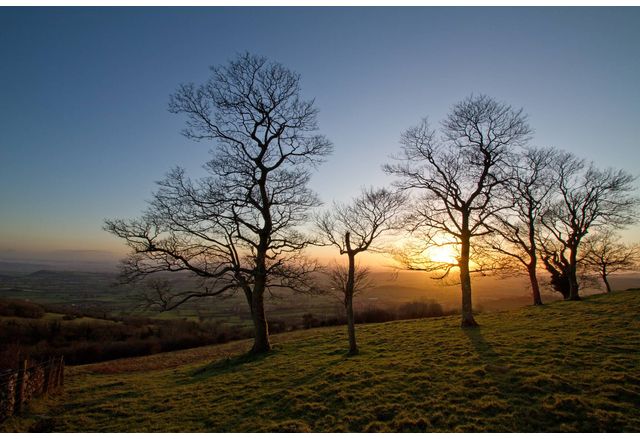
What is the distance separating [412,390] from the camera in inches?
388

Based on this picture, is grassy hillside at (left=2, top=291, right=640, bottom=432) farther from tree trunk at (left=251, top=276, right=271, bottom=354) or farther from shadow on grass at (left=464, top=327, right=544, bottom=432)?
tree trunk at (left=251, top=276, right=271, bottom=354)

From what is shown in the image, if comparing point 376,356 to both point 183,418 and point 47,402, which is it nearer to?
point 183,418

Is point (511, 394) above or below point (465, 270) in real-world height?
below

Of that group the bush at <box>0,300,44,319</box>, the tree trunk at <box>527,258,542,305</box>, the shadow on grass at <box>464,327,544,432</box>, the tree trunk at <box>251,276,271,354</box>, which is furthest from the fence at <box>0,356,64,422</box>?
the bush at <box>0,300,44,319</box>

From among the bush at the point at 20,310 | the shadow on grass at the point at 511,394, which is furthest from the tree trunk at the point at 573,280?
the bush at the point at 20,310

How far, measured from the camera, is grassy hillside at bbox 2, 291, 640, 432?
25.6 feet

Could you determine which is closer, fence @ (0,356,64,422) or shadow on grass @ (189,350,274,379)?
fence @ (0,356,64,422)

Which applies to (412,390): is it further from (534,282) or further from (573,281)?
(573,281)

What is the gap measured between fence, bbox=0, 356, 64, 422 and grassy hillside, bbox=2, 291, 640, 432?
23.8 inches

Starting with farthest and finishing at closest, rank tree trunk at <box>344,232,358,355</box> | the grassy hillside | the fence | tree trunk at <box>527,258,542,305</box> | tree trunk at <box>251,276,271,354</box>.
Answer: tree trunk at <box>527,258,542,305</box>
tree trunk at <box>251,276,271,354</box>
tree trunk at <box>344,232,358,355</box>
the fence
the grassy hillside

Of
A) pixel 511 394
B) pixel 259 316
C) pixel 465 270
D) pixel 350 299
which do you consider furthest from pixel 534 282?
pixel 259 316

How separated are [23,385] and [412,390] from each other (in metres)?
14.1

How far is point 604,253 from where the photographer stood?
125 feet

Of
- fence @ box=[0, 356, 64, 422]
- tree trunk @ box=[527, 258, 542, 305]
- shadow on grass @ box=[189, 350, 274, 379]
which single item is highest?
tree trunk @ box=[527, 258, 542, 305]
